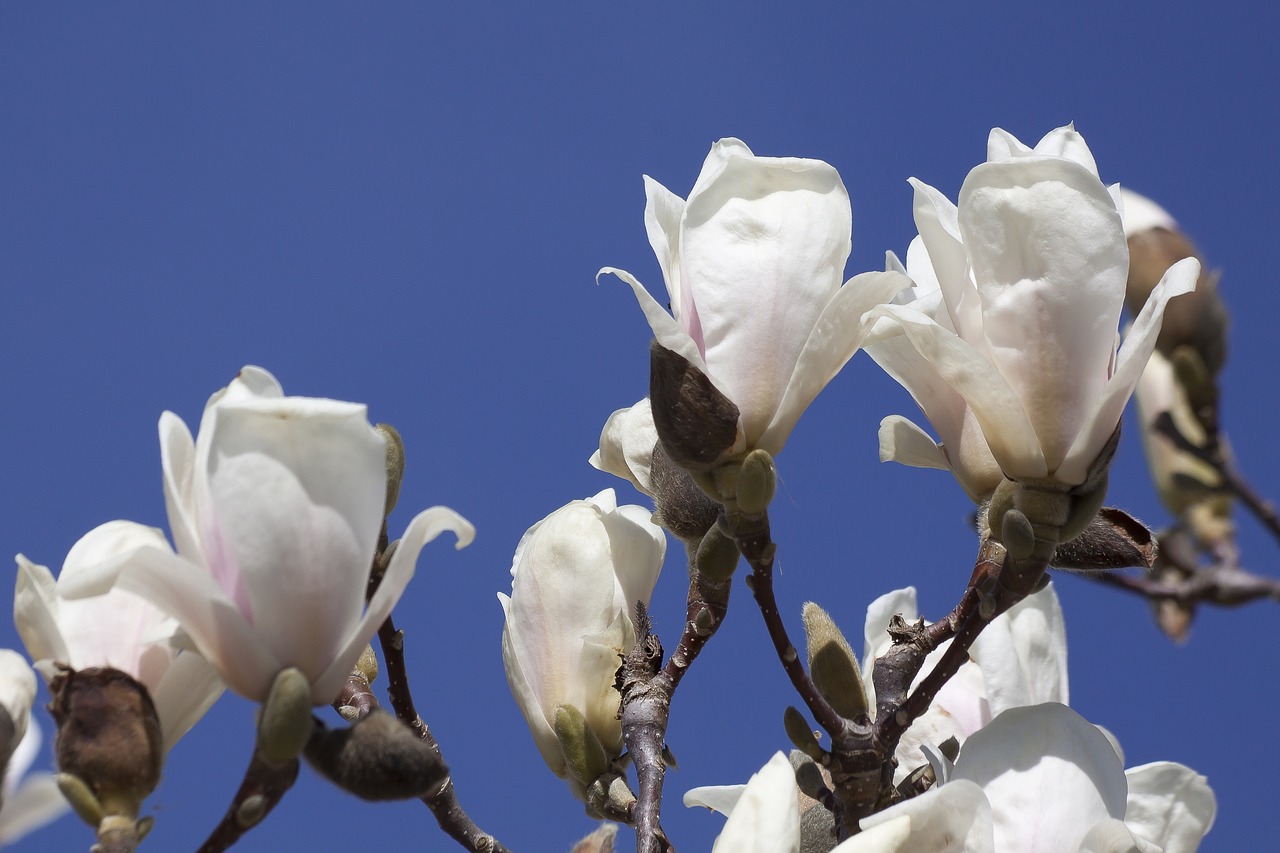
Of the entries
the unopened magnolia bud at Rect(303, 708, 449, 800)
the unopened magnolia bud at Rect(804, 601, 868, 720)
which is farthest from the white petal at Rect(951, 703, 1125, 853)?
the unopened magnolia bud at Rect(303, 708, 449, 800)

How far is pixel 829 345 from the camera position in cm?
88

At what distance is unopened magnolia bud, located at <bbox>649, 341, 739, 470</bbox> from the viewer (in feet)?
2.80

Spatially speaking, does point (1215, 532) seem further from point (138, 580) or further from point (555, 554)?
point (138, 580)

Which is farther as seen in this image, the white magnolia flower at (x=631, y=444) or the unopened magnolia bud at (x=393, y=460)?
the white magnolia flower at (x=631, y=444)

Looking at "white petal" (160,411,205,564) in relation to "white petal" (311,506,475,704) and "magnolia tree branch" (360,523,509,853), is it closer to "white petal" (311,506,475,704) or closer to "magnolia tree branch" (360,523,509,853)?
"white petal" (311,506,475,704)

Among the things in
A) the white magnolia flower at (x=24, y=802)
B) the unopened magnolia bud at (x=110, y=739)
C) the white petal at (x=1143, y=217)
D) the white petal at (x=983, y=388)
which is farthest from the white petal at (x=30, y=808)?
the white petal at (x=1143, y=217)

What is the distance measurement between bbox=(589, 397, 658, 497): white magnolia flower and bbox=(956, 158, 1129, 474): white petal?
1.18ft

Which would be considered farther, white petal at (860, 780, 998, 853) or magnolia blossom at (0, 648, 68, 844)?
magnolia blossom at (0, 648, 68, 844)

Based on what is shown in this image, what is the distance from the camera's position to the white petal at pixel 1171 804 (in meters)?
0.98

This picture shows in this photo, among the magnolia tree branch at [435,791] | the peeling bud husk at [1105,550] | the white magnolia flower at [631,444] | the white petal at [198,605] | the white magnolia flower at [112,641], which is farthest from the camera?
the white magnolia flower at [631,444]

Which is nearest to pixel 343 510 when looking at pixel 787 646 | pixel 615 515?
pixel 787 646

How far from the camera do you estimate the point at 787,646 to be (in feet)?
3.09

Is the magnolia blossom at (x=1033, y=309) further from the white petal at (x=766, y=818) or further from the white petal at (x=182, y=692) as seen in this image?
the white petal at (x=182, y=692)

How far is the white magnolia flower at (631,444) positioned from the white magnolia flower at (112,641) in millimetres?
425
